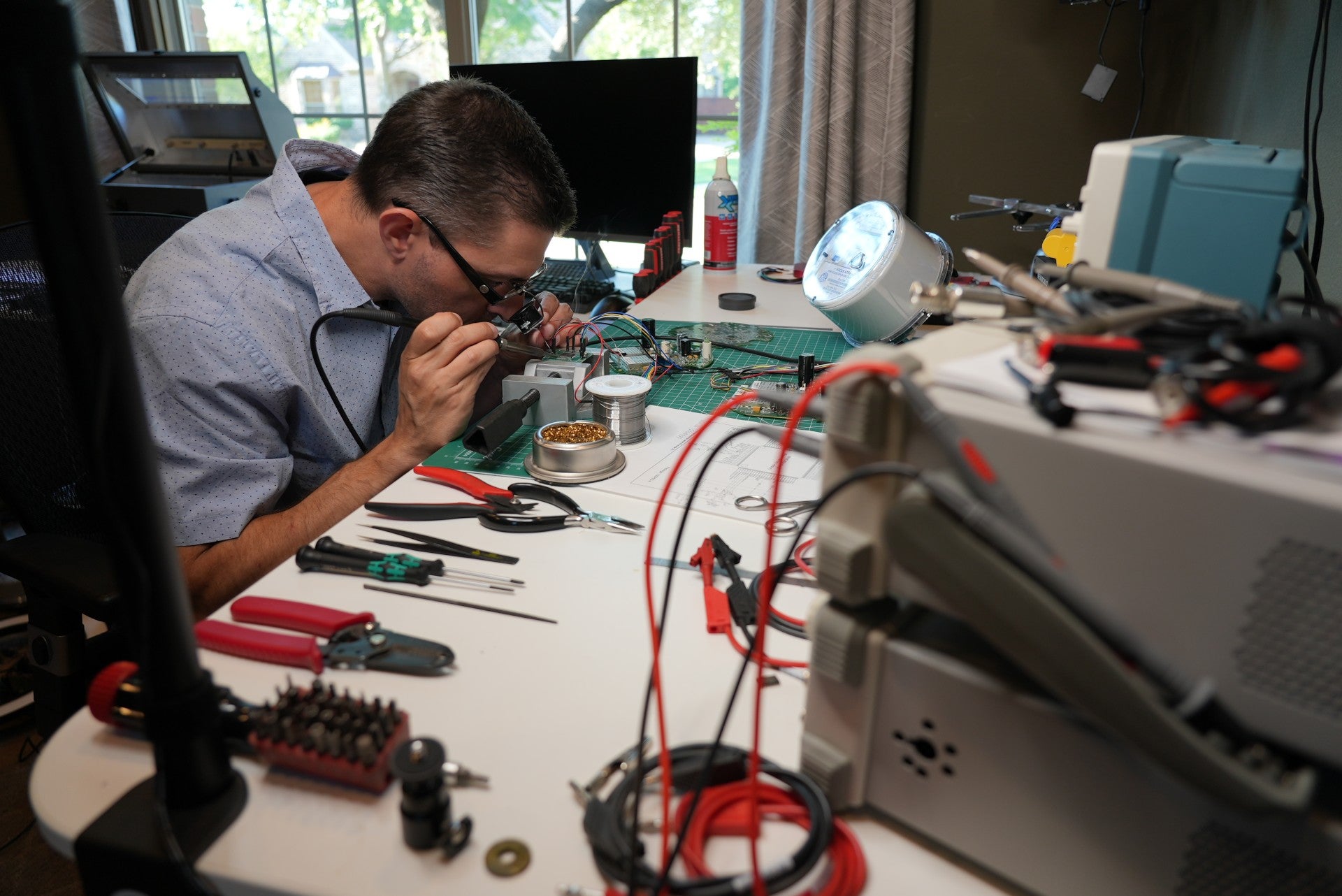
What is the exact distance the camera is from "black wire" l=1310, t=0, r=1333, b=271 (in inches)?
42.0

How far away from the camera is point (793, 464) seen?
1099 millimetres

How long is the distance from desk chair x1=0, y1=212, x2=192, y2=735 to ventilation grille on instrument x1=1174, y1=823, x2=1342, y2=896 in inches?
38.2

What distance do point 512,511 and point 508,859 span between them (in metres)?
0.49

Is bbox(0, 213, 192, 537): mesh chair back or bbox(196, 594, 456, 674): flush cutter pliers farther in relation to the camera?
bbox(0, 213, 192, 537): mesh chair back

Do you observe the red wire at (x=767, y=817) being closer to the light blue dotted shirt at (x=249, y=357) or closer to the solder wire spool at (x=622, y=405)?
the solder wire spool at (x=622, y=405)

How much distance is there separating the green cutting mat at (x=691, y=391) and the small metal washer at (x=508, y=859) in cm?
62

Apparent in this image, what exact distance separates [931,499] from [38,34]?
51 cm

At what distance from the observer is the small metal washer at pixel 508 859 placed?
51 cm

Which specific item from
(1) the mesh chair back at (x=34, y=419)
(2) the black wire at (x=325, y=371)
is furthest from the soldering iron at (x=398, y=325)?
(1) the mesh chair back at (x=34, y=419)

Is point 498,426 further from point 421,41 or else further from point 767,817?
point 421,41

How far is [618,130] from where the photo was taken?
6.63ft

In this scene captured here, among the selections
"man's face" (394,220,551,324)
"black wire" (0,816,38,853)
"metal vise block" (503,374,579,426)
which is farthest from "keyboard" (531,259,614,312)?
"black wire" (0,816,38,853)

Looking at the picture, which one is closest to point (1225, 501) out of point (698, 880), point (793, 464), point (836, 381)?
point (836, 381)

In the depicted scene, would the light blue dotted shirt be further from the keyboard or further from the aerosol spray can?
the aerosol spray can
